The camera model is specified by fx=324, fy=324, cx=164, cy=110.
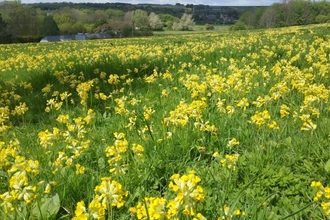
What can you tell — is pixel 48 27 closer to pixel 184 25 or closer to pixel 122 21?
pixel 122 21

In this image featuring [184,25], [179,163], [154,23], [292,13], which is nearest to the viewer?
[179,163]

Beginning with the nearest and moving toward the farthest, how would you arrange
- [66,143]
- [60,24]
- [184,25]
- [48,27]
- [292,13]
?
1. [66,143]
2. [48,27]
3. [292,13]
4. [60,24]
5. [184,25]

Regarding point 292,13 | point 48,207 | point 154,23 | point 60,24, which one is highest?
point 292,13

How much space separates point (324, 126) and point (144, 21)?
12170 centimetres

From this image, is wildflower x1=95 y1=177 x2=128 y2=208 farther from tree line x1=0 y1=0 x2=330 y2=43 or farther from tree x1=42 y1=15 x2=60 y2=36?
tree x1=42 y1=15 x2=60 y2=36

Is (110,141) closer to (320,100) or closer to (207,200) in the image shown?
(207,200)

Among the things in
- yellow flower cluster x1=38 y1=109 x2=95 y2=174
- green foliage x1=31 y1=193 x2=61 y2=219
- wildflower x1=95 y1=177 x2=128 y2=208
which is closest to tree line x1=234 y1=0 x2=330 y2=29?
yellow flower cluster x1=38 y1=109 x2=95 y2=174

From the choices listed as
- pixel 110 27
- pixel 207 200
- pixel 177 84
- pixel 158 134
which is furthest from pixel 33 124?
pixel 110 27

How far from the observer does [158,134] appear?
3.53 metres

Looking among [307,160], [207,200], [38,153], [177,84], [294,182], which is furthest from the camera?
[177,84]

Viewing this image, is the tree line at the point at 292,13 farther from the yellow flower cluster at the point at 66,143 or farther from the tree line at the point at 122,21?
the yellow flower cluster at the point at 66,143

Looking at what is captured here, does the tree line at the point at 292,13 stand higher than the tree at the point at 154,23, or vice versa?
the tree line at the point at 292,13

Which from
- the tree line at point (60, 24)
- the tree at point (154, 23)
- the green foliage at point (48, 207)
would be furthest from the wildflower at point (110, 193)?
→ the tree at point (154, 23)

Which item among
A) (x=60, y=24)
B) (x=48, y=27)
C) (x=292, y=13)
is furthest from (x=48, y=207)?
(x=292, y=13)
